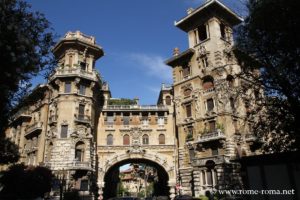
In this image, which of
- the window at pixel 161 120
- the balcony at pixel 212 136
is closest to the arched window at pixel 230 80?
the balcony at pixel 212 136

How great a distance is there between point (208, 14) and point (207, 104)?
1295cm

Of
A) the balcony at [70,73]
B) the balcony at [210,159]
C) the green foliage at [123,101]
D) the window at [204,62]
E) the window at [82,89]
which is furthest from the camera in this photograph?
the green foliage at [123,101]

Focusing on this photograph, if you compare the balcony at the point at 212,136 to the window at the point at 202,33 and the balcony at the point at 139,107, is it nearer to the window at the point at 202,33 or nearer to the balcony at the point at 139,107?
the balcony at the point at 139,107

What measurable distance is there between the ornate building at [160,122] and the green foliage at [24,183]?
5.39 metres

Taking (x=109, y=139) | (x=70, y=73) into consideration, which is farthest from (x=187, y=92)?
(x=70, y=73)

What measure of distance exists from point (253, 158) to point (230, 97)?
57.1 feet

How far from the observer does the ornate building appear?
121ft

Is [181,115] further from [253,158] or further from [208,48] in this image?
[253,158]

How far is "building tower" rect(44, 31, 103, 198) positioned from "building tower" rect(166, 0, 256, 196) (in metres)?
12.0

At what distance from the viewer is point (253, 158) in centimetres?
2128

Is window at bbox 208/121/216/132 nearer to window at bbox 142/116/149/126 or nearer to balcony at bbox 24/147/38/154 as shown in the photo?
window at bbox 142/116/149/126

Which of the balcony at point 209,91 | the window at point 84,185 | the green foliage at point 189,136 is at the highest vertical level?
the balcony at point 209,91

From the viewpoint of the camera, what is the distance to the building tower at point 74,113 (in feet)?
123

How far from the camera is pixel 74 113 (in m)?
40.0
